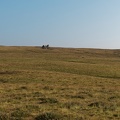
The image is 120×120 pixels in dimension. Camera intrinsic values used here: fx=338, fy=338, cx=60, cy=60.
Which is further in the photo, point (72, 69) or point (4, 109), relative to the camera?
point (72, 69)

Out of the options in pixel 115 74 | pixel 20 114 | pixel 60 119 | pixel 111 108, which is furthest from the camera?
pixel 115 74

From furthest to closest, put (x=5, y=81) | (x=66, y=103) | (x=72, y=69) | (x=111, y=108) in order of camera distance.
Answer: (x=72, y=69)
(x=5, y=81)
(x=66, y=103)
(x=111, y=108)

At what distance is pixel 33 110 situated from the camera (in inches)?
577

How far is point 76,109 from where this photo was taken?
15281mm

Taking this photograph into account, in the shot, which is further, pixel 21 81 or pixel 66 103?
pixel 21 81

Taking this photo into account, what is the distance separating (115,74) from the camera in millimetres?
43938

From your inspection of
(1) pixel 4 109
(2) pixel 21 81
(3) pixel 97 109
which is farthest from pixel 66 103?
(2) pixel 21 81

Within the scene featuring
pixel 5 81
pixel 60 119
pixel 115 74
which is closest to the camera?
pixel 60 119

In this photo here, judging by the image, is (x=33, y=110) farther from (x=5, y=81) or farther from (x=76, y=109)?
(x=5, y=81)

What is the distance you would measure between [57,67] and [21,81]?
18.6m

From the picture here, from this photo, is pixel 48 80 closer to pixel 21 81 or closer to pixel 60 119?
pixel 21 81

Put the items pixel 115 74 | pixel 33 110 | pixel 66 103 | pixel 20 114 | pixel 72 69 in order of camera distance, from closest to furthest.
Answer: pixel 20 114 → pixel 33 110 → pixel 66 103 → pixel 115 74 → pixel 72 69

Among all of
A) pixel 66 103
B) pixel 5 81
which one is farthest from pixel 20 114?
pixel 5 81

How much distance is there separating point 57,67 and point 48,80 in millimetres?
17599
